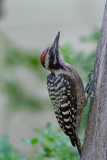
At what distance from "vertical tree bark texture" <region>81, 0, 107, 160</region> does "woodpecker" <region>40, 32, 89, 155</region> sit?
1.16ft

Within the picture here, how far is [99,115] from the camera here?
3.13 metres

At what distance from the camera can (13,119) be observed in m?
9.62

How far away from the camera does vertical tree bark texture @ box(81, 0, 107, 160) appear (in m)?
3.12

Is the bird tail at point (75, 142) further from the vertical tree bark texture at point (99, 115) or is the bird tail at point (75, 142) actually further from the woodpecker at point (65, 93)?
the vertical tree bark texture at point (99, 115)

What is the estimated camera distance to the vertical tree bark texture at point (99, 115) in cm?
312

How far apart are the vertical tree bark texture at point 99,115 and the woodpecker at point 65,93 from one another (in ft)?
1.16

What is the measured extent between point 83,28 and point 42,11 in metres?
1.13

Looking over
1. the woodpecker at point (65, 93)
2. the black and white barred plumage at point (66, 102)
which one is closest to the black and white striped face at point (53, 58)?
the woodpecker at point (65, 93)

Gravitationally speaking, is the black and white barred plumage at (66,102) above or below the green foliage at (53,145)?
above

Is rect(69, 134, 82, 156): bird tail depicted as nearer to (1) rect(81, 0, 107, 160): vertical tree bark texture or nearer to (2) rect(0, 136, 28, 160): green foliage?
(1) rect(81, 0, 107, 160): vertical tree bark texture

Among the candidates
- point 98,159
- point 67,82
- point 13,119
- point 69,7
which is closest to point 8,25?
point 69,7

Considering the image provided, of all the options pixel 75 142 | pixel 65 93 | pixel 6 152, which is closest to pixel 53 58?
pixel 65 93

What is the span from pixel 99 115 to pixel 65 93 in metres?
0.53

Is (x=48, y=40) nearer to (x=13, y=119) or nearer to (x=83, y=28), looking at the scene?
(x=83, y=28)
